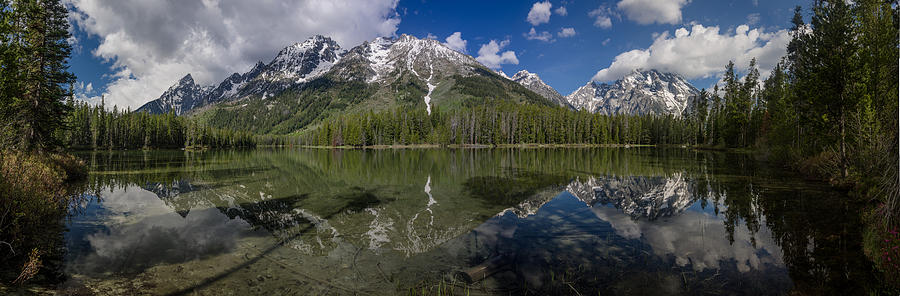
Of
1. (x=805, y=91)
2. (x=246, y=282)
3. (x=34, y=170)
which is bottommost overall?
(x=246, y=282)

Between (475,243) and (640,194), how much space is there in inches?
547

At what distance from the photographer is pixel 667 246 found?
421 inches

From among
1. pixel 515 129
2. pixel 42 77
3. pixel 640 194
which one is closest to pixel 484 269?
pixel 640 194

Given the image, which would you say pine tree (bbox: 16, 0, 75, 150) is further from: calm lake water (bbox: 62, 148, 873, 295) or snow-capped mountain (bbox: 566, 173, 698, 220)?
snow-capped mountain (bbox: 566, 173, 698, 220)

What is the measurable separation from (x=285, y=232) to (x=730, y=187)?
2677 cm

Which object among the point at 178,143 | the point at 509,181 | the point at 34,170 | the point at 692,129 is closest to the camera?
the point at 34,170

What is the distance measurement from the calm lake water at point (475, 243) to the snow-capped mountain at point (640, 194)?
0.60 ft

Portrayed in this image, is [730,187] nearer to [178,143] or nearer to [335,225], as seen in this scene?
[335,225]

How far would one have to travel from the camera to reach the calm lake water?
8016mm

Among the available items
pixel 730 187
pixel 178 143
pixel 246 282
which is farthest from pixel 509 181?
pixel 178 143

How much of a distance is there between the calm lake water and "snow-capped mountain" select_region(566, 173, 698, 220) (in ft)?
0.60

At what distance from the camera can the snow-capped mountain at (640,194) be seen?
1623cm

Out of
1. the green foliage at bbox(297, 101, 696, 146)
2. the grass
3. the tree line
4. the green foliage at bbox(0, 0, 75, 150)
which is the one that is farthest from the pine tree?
the green foliage at bbox(297, 101, 696, 146)

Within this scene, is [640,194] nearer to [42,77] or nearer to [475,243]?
[475,243]
